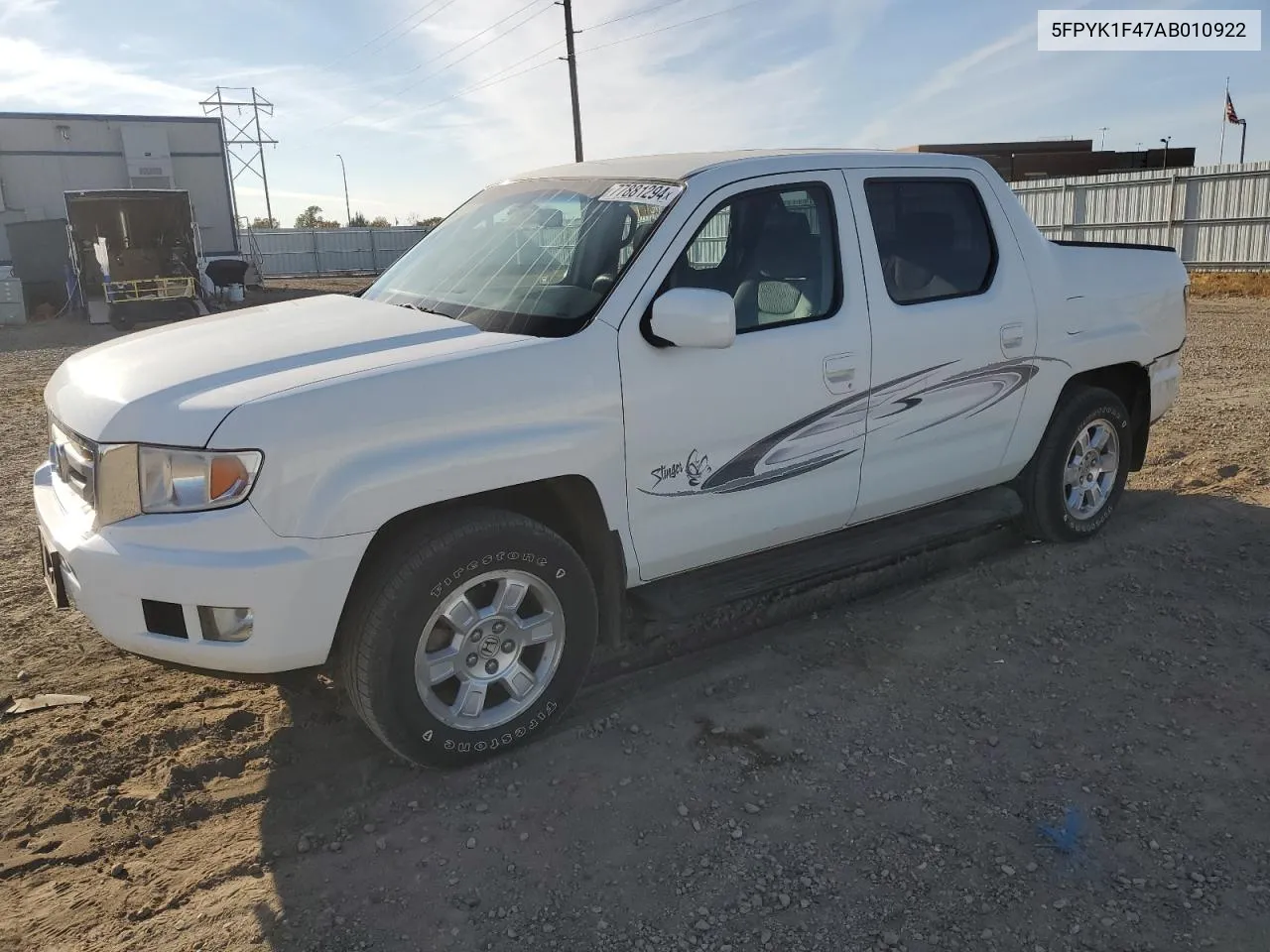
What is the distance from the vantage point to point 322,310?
4.08 meters

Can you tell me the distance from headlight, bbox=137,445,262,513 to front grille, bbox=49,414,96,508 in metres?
0.25

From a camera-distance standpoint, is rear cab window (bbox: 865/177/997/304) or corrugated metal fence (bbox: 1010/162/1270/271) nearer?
rear cab window (bbox: 865/177/997/304)

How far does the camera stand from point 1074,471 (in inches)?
210

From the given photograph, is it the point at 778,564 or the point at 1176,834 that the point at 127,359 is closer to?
the point at 778,564

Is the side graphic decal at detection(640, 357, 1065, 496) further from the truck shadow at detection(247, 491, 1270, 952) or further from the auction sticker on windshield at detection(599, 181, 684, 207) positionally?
the auction sticker on windshield at detection(599, 181, 684, 207)

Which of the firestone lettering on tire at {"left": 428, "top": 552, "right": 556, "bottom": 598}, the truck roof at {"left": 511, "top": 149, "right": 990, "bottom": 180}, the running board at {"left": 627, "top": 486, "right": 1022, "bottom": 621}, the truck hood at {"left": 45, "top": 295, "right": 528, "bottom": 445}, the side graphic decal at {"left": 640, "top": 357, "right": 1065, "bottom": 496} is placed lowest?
the running board at {"left": 627, "top": 486, "right": 1022, "bottom": 621}

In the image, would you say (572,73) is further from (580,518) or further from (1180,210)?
(580,518)

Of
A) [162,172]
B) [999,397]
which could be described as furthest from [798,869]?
[162,172]

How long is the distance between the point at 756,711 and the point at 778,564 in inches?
25.5

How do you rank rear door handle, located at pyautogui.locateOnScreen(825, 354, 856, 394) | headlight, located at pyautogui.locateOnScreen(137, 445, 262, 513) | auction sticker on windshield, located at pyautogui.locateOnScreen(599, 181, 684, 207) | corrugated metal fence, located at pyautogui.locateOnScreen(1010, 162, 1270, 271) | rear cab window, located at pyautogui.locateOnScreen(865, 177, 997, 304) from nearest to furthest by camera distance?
headlight, located at pyautogui.locateOnScreen(137, 445, 262, 513) → auction sticker on windshield, located at pyautogui.locateOnScreen(599, 181, 684, 207) → rear door handle, located at pyautogui.locateOnScreen(825, 354, 856, 394) → rear cab window, located at pyautogui.locateOnScreen(865, 177, 997, 304) → corrugated metal fence, located at pyautogui.locateOnScreen(1010, 162, 1270, 271)

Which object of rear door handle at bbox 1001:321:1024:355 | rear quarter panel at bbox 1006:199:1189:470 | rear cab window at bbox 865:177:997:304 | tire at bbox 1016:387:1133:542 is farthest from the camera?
tire at bbox 1016:387:1133:542

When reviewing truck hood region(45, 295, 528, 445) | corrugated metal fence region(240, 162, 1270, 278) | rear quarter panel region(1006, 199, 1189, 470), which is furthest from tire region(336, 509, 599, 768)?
corrugated metal fence region(240, 162, 1270, 278)

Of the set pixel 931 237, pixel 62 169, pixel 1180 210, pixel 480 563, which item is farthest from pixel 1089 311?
pixel 62 169

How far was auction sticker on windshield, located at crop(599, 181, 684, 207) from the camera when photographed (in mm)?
3725
